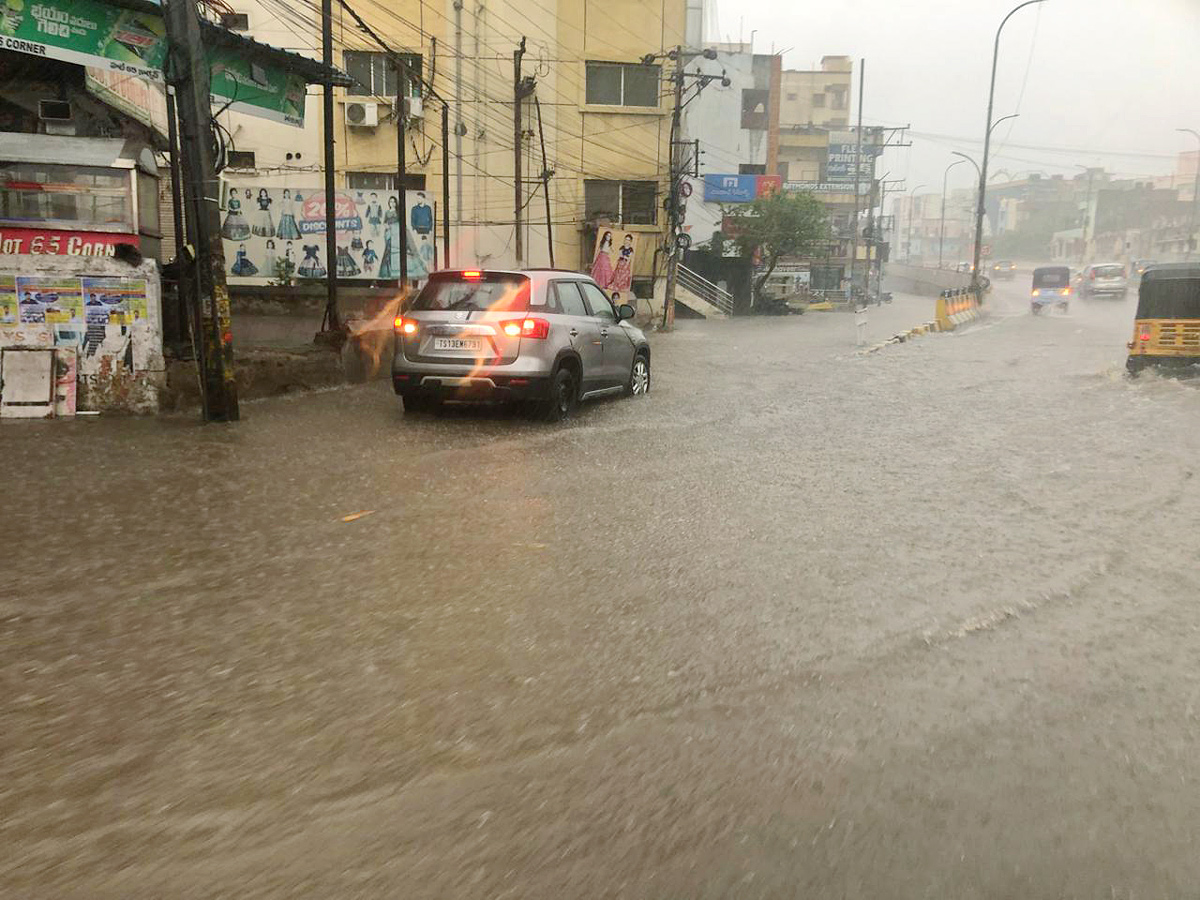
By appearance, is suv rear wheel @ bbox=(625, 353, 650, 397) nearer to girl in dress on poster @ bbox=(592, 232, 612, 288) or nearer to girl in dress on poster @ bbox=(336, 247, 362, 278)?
girl in dress on poster @ bbox=(336, 247, 362, 278)

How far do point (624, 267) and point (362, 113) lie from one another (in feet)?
31.8

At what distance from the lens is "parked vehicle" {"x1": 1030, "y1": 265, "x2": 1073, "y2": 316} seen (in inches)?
1823

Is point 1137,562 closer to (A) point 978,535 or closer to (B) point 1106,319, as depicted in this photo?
(A) point 978,535

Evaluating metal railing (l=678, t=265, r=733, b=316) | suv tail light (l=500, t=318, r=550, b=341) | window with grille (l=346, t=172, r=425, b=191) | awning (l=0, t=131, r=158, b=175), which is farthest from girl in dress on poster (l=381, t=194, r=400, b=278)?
metal railing (l=678, t=265, r=733, b=316)

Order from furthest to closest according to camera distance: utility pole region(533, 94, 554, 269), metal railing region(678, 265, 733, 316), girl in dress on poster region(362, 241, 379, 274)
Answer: metal railing region(678, 265, 733, 316), utility pole region(533, 94, 554, 269), girl in dress on poster region(362, 241, 379, 274)

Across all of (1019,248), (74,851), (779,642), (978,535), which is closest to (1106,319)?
(978,535)

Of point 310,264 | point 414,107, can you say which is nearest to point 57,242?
point 310,264

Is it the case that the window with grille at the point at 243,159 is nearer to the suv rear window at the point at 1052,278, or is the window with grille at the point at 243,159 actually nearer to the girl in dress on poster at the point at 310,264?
the girl in dress on poster at the point at 310,264

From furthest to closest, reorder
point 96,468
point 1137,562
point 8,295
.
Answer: point 8,295
point 96,468
point 1137,562

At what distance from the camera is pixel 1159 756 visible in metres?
3.50

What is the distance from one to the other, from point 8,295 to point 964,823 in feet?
34.1

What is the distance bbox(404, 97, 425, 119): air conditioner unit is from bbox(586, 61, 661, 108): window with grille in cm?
599

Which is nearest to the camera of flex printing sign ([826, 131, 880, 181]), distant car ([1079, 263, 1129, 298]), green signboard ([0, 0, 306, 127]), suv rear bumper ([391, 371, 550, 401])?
suv rear bumper ([391, 371, 550, 401])

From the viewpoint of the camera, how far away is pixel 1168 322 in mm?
17125
